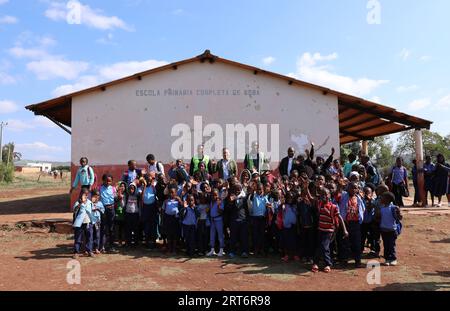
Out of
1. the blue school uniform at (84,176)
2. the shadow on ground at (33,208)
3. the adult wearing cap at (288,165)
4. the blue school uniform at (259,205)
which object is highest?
the adult wearing cap at (288,165)

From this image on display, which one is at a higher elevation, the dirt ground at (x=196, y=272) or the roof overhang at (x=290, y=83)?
the roof overhang at (x=290, y=83)

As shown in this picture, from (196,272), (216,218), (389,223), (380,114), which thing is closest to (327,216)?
(389,223)

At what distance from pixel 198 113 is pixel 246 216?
196 inches

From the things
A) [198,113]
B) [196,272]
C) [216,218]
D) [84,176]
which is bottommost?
[196,272]

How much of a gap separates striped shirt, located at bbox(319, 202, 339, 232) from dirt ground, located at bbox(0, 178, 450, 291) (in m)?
0.68

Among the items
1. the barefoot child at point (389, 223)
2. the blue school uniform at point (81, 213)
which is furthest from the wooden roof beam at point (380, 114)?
the blue school uniform at point (81, 213)

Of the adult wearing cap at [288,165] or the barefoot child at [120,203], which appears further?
the adult wearing cap at [288,165]

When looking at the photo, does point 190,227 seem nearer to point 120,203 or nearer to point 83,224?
point 120,203

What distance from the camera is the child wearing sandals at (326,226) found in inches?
225

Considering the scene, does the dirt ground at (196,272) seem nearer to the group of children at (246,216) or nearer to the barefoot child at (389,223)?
the barefoot child at (389,223)

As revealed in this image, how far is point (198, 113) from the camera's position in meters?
10.9

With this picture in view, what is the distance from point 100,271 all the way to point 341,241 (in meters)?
3.90

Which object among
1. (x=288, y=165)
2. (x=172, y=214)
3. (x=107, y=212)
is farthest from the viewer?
(x=288, y=165)
